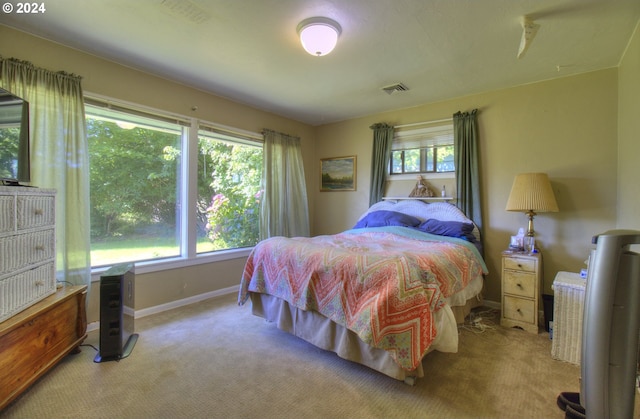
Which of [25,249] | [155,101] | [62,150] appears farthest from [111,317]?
[155,101]

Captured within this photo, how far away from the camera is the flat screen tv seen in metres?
1.74

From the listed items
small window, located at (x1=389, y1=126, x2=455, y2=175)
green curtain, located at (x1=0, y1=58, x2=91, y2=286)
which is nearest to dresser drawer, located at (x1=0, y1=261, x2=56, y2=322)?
green curtain, located at (x1=0, y1=58, x2=91, y2=286)

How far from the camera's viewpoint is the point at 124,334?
2.17 meters

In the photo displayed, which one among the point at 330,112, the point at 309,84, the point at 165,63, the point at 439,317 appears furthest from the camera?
the point at 330,112

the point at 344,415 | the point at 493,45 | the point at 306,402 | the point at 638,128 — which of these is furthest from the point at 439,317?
the point at 493,45

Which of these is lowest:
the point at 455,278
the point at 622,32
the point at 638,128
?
the point at 455,278

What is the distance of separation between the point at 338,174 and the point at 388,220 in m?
1.43

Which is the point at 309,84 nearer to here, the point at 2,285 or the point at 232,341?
the point at 232,341

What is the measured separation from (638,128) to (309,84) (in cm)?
277

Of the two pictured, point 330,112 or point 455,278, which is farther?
point 330,112

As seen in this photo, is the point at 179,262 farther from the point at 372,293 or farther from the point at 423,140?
the point at 423,140

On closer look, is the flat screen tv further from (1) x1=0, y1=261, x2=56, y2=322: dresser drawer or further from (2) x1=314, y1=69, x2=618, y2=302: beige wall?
(2) x1=314, y1=69, x2=618, y2=302: beige wall

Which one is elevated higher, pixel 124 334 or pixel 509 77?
pixel 509 77

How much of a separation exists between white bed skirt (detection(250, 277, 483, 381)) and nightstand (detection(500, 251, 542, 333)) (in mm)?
355
